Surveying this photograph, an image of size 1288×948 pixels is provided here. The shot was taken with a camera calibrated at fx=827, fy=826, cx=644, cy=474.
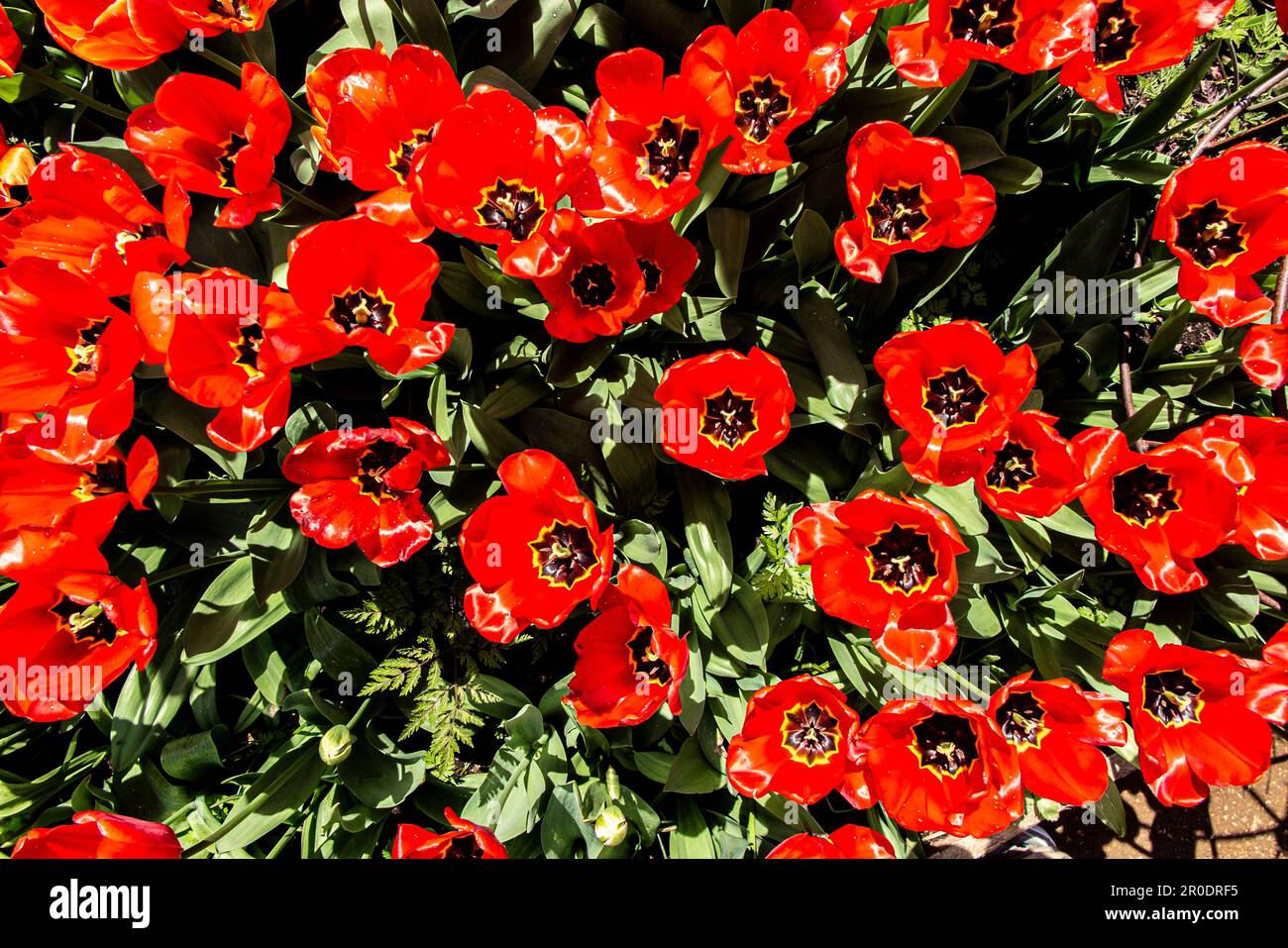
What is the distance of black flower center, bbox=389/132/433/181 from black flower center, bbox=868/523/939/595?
163 centimetres

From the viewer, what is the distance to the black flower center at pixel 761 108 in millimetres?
2256

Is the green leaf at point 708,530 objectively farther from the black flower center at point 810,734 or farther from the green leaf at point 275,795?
the green leaf at point 275,795

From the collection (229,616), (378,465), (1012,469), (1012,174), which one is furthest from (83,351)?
(1012,174)

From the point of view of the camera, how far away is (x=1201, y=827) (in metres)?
3.61

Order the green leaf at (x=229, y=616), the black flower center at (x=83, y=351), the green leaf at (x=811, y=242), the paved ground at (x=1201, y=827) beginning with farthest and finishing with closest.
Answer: the paved ground at (x=1201, y=827) < the green leaf at (x=229, y=616) < the green leaf at (x=811, y=242) < the black flower center at (x=83, y=351)

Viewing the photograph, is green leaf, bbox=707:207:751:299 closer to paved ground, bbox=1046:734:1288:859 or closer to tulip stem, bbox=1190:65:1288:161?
tulip stem, bbox=1190:65:1288:161

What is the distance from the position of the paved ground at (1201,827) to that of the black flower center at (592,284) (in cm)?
309

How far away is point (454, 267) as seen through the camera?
251 cm

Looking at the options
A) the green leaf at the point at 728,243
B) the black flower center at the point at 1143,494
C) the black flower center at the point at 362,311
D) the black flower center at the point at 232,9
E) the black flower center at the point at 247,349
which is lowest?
the black flower center at the point at 1143,494

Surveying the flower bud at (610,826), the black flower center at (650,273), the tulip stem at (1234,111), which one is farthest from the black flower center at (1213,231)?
the flower bud at (610,826)

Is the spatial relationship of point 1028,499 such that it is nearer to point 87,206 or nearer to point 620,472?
point 620,472

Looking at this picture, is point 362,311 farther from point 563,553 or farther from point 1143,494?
point 1143,494

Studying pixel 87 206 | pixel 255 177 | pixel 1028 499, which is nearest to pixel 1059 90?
pixel 1028 499

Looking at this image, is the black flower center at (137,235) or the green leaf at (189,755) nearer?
the black flower center at (137,235)
